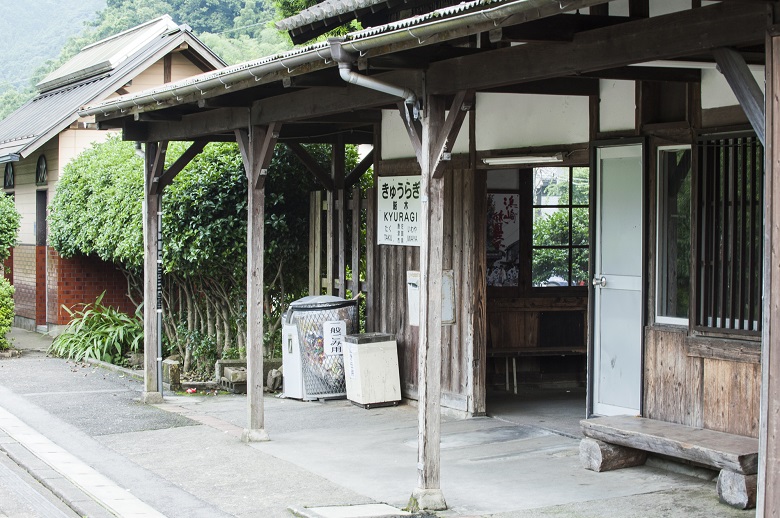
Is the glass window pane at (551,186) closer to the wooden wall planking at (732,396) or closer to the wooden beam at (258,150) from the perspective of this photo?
the wooden beam at (258,150)

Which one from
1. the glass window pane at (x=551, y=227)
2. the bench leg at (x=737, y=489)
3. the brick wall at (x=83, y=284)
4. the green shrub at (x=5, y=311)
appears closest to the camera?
the bench leg at (x=737, y=489)

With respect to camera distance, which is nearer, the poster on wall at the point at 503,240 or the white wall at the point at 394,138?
the white wall at the point at 394,138

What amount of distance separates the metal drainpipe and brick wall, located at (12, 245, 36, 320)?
51.0 ft

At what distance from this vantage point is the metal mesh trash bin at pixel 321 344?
11.9 meters

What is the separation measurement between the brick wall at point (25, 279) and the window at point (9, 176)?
4.76 feet

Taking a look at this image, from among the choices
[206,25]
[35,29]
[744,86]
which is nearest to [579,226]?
[744,86]

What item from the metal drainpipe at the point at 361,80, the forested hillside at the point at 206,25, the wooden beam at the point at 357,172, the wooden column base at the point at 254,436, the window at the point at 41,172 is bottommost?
the wooden column base at the point at 254,436

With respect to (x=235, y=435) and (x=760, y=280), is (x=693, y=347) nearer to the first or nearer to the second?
(x=760, y=280)

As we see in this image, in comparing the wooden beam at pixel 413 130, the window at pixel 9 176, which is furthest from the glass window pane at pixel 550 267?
the window at pixel 9 176

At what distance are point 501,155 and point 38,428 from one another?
17.6ft

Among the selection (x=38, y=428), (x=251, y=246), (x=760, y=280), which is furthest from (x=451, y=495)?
(x=38, y=428)

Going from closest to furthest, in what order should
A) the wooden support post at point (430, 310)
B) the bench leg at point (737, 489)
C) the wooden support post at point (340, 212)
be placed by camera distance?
the bench leg at point (737, 489) < the wooden support post at point (430, 310) < the wooden support post at point (340, 212)

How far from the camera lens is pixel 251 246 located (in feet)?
31.9

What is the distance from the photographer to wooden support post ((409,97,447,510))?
7051 mm
